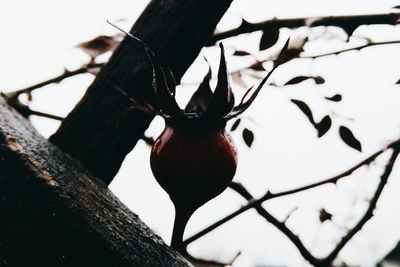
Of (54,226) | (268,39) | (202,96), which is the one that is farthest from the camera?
(268,39)

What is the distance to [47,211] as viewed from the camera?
1.86ft

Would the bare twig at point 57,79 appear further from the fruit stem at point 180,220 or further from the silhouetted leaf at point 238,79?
the fruit stem at point 180,220

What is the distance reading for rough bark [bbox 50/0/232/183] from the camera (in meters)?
0.84

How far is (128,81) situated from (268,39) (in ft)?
0.98

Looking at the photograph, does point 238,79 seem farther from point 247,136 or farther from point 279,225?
point 279,225

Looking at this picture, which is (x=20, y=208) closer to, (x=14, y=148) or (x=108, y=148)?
(x=14, y=148)

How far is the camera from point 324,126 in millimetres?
961

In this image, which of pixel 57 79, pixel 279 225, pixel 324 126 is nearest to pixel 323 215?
pixel 279 225

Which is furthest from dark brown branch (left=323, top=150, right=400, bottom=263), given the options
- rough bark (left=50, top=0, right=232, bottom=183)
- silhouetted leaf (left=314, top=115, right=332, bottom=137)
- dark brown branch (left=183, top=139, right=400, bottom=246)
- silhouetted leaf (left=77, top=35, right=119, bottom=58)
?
silhouetted leaf (left=77, top=35, right=119, bottom=58)

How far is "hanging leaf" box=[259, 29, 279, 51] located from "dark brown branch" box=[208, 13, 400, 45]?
60mm

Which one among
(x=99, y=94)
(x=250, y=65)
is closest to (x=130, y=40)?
(x=99, y=94)

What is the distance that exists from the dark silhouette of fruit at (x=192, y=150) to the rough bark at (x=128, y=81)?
0.22 m

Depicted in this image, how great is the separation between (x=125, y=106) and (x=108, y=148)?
83mm

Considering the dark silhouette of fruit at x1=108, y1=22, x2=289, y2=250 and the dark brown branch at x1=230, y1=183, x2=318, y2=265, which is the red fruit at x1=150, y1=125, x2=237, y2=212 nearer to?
the dark silhouette of fruit at x1=108, y1=22, x2=289, y2=250
